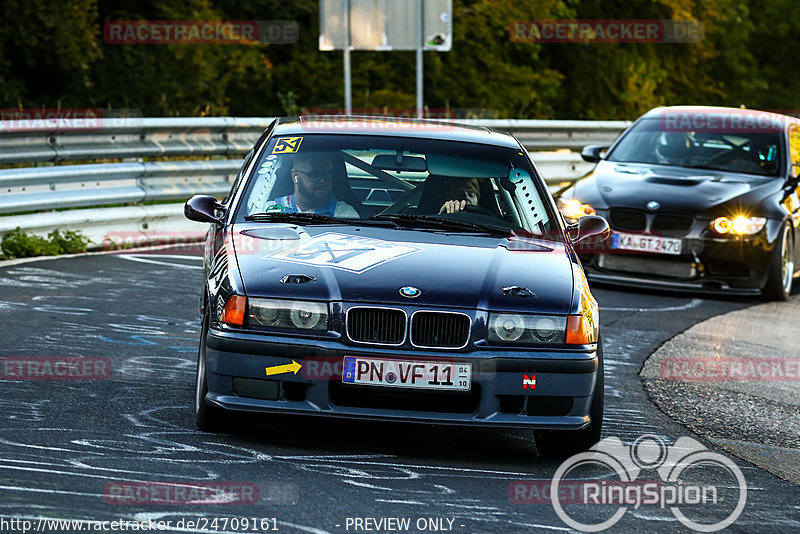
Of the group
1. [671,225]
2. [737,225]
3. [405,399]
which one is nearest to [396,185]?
[405,399]

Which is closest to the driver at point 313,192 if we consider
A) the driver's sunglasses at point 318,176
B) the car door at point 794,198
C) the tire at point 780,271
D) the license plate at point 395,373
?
the driver's sunglasses at point 318,176

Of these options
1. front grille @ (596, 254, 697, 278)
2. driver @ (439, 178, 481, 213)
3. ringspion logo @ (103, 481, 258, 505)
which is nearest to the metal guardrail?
front grille @ (596, 254, 697, 278)

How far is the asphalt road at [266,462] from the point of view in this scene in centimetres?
496

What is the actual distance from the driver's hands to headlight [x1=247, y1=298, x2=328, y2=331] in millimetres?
1366

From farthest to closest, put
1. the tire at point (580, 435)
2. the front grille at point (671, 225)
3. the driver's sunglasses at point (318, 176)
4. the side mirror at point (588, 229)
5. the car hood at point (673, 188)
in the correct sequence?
the car hood at point (673, 188)
the front grille at point (671, 225)
the side mirror at point (588, 229)
the driver's sunglasses at point (318, 176)
the tire at point (580, 435)

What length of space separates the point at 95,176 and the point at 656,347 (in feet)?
18.4

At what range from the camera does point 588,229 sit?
24.6ft

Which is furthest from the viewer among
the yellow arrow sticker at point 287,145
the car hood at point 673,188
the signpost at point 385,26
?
the signpost at point 385,26

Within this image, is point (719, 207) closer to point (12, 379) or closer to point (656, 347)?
point (656, 347)

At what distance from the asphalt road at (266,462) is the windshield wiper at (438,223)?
956 mm

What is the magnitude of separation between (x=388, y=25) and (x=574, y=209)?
32.2ft

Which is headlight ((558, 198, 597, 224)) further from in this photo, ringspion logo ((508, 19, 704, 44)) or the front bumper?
ringspion logo ((508, 19, 704, 44))

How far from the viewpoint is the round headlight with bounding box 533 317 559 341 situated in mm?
6027

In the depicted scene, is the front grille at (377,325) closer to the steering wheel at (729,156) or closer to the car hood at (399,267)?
the car hood at (399,267)
